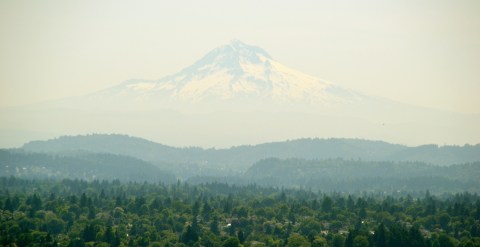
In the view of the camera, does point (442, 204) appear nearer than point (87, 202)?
No

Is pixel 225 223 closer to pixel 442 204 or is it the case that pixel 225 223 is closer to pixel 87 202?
pixel 87 202

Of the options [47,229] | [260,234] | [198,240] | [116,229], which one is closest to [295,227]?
[260,234]

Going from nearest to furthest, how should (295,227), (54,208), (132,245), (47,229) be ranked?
1. (132,245)
2. (47,229)
3. (295,227)
4. (54,208)

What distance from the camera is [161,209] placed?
568 ft

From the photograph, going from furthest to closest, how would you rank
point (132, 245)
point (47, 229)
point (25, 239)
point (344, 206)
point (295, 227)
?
point (344, 206)
point (295, 227)
point (47, 229)
point (132, 245)
point (25, 239)

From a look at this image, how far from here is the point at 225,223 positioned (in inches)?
6220

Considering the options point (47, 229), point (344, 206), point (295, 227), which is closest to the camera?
point (47, 229)

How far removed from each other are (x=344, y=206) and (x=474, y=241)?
164ft

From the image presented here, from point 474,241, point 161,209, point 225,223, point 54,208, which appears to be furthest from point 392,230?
A: point 54,208

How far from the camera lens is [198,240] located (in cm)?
13738

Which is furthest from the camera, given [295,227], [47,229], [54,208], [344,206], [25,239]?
[344,206]

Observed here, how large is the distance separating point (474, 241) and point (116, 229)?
56.0m

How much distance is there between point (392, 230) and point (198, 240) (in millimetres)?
30475

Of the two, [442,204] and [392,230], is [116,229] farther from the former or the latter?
[442,204]
